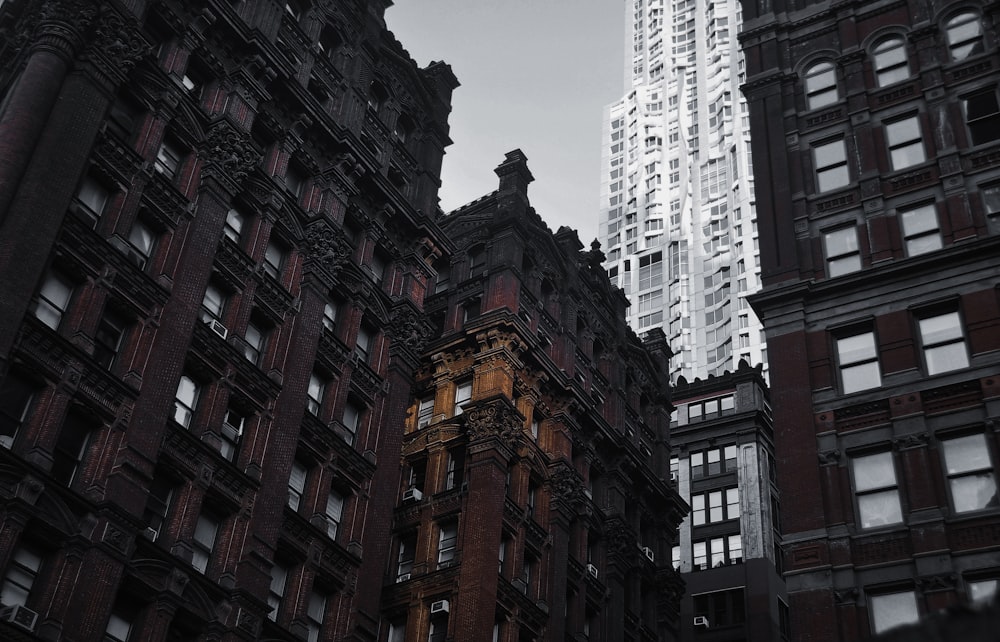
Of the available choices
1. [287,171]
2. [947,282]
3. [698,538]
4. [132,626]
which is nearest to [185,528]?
[132,626]

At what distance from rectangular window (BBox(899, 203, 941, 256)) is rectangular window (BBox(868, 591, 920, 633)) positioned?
43.6ft

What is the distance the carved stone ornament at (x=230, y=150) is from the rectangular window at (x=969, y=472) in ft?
94.4

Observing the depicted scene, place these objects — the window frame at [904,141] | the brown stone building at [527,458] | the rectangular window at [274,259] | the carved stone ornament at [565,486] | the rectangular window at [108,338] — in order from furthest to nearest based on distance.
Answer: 1. the carved stone ornament at [565,486]
2. the brown stone building at [527,458]
3. the rectangular window at [274,259]
4. the window frame at [904,141]
5. the rectangular window at [108,338]

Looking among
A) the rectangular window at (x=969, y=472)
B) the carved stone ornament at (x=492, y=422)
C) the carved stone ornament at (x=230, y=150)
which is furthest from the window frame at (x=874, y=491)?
the carved stone ornament at (x=230, y=150)

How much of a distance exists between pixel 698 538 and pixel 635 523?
1764cm

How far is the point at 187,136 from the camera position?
4669 cm

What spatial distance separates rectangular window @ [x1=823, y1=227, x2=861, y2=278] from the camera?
146ft

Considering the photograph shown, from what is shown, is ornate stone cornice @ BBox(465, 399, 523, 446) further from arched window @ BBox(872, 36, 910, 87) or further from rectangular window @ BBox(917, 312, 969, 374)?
arched window @ BBox(872, 36, 910, 87)

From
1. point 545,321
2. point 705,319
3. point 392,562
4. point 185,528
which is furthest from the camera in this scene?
point 705,319

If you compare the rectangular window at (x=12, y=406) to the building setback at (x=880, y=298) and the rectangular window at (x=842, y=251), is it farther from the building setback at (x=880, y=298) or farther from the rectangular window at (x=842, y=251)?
the rectangular window at (x=842, y=251)

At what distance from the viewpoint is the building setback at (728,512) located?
272 feet

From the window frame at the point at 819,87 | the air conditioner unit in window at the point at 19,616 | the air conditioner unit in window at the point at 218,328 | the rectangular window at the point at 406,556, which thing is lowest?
the air conditioner unit in window at the point at 19,616

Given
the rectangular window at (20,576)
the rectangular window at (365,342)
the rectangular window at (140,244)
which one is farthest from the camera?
the rectangular window at (365,342)

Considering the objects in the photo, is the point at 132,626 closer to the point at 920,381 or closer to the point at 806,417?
the point at 806,417
